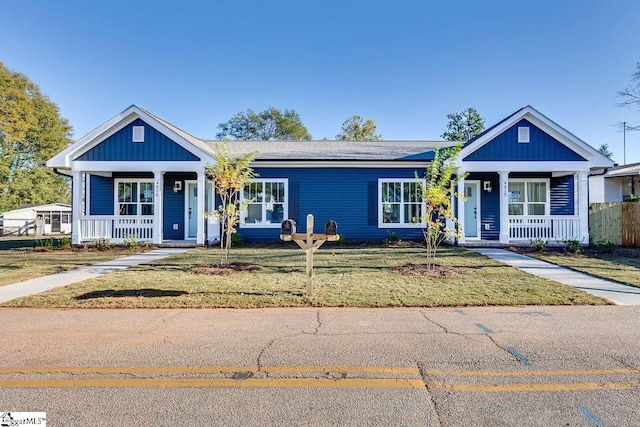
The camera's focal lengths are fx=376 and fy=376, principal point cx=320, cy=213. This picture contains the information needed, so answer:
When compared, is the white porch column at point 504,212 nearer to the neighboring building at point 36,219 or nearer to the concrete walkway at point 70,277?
the concrete walkway at point 70,277

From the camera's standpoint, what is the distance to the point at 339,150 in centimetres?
1708

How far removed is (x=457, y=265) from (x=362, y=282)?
11.6ft

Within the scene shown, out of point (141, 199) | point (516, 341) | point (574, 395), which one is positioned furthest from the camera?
point (141, 199)

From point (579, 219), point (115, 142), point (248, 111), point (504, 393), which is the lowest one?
point (504, 393)

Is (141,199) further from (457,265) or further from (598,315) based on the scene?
(598,315)

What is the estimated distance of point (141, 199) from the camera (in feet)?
54.2

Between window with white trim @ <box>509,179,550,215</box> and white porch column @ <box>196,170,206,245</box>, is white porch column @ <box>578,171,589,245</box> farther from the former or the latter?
white porch column @ <box>196,170,206,245</box>

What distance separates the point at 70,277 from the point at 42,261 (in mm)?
3537

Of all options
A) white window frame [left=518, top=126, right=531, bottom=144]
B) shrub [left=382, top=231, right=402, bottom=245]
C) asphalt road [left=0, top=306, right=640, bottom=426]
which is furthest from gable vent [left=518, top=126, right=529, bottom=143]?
asphalt road [left=0, top=306, right=640, bottom=426]

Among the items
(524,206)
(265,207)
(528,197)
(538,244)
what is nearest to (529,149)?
(528,197)

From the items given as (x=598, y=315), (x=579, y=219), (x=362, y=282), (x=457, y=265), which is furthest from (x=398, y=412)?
(x=579, y=219)

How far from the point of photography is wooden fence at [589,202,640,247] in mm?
15141

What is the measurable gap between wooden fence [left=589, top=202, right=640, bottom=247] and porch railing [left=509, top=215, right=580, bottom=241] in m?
0.95

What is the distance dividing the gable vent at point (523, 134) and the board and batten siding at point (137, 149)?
1244 cm
